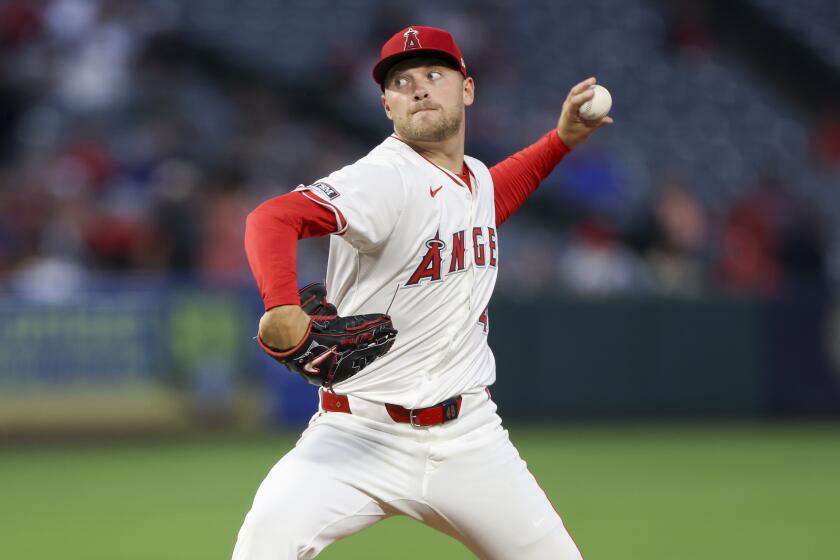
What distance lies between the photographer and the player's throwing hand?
14.7 feet

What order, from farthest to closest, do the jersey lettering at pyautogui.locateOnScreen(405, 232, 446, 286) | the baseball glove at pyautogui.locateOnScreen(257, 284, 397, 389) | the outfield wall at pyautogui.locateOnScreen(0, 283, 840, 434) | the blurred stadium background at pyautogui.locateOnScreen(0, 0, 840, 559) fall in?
the outfield wall at pyautogui.locateOnScreen(0, 283, 840, 434) < the blurred stadium background at pyautogui.locateOnScreen(0, 0, 840, 559) < the jersey lettering at pyautogui.locateOnScreen(405, 232, 446, 286) < the baseball glove at pyautogui.locateOnScreen(257, 284, 397, 389)

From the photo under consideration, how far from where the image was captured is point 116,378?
1048 cm

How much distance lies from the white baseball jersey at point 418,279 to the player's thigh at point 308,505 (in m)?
0.24

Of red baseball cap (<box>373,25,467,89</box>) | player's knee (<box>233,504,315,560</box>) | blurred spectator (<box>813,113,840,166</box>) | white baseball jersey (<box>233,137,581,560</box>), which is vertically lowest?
player's knee (<box>233,504,315,560</box>)

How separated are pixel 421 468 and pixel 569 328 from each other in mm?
7730

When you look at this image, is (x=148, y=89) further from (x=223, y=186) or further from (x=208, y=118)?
(x=223, y=186)

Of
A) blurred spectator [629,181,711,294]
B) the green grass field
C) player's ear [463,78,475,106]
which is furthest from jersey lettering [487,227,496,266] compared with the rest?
blurred spectator [629,181,711,294]

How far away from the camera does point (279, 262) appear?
3340 millimetres

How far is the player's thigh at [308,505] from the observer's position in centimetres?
362

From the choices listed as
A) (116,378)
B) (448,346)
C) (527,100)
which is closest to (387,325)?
(448,346)

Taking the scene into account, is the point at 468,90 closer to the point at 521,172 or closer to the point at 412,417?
the point at 521,172

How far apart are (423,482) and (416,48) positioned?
139 centimetres

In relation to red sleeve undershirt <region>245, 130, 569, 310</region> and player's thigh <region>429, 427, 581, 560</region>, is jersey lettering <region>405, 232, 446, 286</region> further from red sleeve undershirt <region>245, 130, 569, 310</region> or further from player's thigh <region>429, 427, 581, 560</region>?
player's thigh <region>429, 427, 581, 560</region>

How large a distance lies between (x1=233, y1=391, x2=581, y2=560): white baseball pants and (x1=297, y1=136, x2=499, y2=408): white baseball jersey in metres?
0.11
